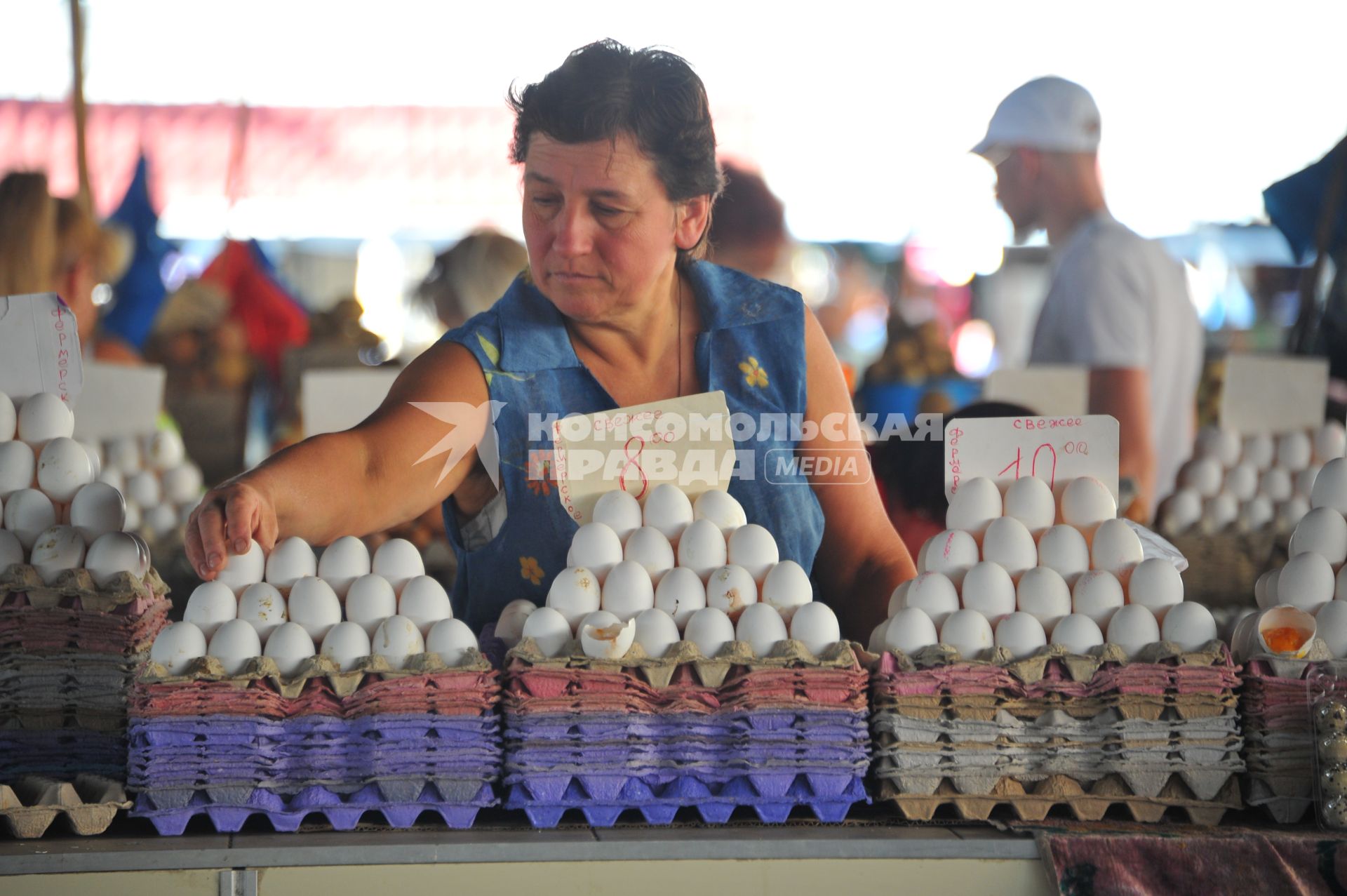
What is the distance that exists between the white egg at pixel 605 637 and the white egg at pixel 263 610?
0.42 meters

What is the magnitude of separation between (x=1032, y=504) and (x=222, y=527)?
3.73 feet

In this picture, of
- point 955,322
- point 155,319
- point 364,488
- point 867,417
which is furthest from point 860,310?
point 364,488

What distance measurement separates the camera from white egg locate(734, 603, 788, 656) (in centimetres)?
160

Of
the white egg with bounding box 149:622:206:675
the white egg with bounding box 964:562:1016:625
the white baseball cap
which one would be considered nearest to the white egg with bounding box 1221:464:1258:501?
the white baseball cap

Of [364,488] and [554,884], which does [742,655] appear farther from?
[364,488]

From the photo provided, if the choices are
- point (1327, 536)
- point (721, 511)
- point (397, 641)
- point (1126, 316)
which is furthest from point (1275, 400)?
point (397, 641)

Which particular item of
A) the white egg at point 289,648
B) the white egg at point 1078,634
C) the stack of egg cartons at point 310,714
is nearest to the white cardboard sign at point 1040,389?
the white egg at point 1078,634

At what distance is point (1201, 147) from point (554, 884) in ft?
12.2

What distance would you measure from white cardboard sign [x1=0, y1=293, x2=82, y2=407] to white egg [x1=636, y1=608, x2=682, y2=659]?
38.9 inches

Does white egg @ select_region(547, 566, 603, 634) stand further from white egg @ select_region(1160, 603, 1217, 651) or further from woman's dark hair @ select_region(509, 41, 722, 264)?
white egg @ select_region(1160, 603, 1217, 651)

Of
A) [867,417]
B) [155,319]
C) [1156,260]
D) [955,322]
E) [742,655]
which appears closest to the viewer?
[742,655]

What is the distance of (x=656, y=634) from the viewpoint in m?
1.59

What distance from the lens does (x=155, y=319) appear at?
173 inches

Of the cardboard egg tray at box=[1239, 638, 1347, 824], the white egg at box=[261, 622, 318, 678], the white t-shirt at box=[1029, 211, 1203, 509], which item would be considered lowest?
the cardboard egg tray at box=[1239, 638, 1347, 824]
